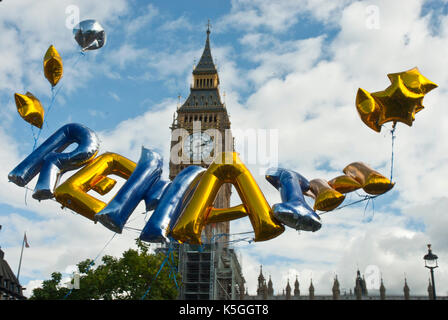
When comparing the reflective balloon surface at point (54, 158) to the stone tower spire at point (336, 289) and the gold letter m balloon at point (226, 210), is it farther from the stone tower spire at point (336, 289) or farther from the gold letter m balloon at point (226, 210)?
the stone tower spire at point (336, 289)

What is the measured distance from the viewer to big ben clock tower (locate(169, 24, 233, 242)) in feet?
178

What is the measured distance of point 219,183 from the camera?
937cm

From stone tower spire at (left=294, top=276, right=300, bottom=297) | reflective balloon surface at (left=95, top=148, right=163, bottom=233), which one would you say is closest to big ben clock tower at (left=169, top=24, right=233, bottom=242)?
stone tower spire at (left=294, top=276, right=300, bottom=297)

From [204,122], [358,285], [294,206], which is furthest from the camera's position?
[358,285]

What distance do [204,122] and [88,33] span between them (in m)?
52.9

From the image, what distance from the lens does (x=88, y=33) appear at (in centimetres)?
1091

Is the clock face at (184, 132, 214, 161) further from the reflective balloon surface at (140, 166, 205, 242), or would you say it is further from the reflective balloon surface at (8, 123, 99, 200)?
the reflective balloon surface at (140, 166, 205, 242)

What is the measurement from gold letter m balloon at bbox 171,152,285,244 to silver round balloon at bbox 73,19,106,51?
14.2 feet

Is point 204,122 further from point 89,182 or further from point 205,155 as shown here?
point 89,182

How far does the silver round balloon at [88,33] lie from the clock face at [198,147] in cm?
4068

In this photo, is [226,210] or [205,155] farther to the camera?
[205,155]

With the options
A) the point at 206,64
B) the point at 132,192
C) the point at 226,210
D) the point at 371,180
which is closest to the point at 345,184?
the point at 371,180

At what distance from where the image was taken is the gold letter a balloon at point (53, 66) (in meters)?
10.8

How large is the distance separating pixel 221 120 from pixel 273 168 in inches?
2164
